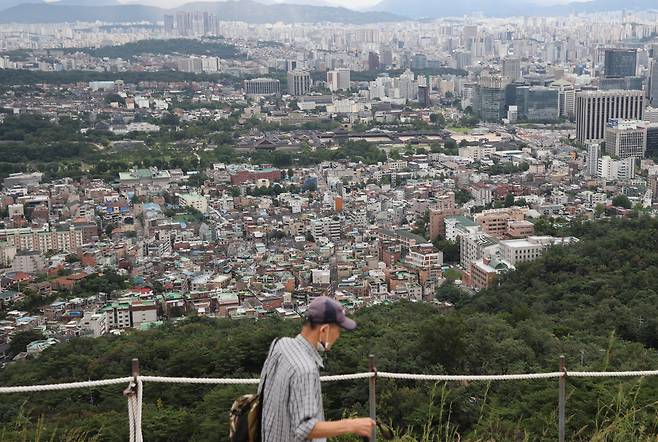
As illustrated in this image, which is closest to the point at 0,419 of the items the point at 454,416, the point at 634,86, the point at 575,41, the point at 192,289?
the point at 454,416

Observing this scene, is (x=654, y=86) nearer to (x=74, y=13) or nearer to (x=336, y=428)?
(x=336, y=428)

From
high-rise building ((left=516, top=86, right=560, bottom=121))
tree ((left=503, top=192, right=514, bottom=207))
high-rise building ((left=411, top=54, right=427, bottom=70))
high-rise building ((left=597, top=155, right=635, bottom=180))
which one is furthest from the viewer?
high-rise building ((left=411, top=54, right=427, bottom=70))

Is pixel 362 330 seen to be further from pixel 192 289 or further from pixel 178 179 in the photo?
pixel 178 179

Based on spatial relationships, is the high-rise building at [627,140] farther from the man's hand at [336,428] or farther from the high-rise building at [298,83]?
the man's hand at [336,428]

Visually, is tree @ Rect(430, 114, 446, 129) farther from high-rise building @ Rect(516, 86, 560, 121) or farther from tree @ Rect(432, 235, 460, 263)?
tree @ Rect(432, 235, 460, 263)

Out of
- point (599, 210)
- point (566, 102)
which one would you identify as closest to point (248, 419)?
point (599, 210)

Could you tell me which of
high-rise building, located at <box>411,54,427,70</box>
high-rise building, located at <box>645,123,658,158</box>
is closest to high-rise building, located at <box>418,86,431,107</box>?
high-rise building, located at <box>411,54,427,70</box>
